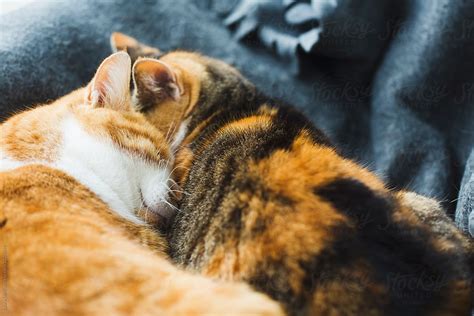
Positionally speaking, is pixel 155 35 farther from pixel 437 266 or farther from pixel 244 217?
pixel 437 266

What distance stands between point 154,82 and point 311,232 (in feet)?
1.88

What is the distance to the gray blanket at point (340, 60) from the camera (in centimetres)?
123

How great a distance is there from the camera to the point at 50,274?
→ 0.65m

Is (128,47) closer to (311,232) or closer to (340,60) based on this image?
(340,60)

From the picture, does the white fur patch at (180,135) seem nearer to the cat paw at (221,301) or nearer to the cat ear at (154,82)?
the cat ear at (154,82)

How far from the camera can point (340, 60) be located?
140 cm

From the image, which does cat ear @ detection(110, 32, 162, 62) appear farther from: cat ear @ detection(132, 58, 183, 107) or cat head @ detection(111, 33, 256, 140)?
cat ear @ detection(132, 58, 183, 107)

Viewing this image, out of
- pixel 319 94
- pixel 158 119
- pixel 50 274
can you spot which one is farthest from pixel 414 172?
pixel 50 274

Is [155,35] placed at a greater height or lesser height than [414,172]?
greater

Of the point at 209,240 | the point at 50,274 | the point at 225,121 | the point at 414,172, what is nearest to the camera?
the point at 50,274

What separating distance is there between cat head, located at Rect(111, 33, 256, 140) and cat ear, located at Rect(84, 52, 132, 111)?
5cm

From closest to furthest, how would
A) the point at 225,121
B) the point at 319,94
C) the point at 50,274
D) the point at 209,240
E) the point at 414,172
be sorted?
the point at 50,274 < the point at 209,240 < the point at 225,121 < the point at 414,172 < the point at 319,94

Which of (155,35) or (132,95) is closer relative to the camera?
(132,95)

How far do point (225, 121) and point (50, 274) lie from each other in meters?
0.50
